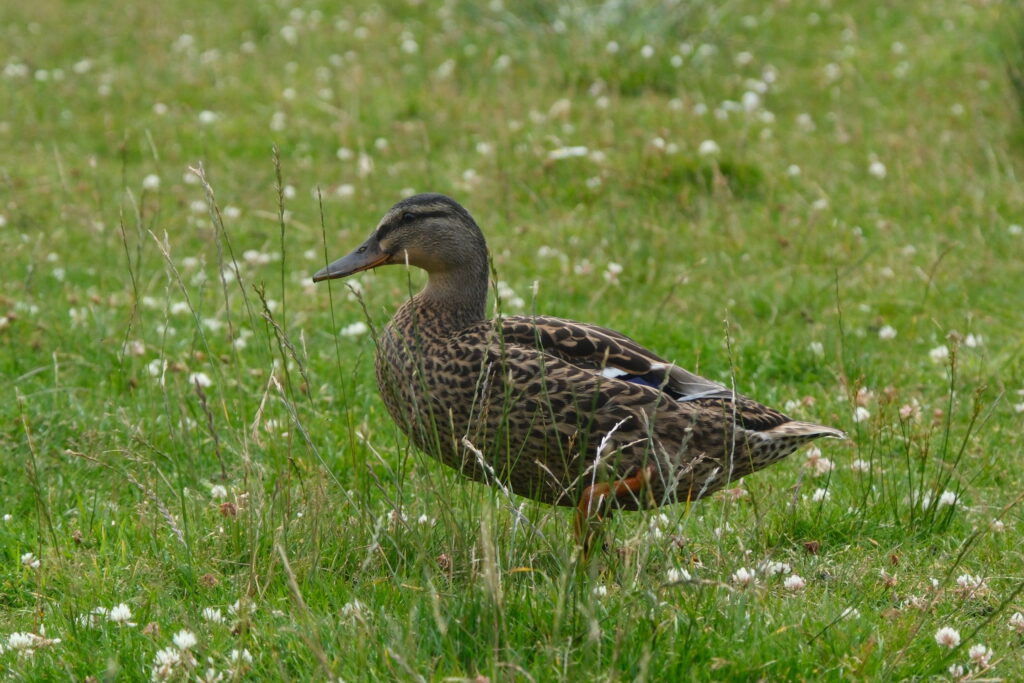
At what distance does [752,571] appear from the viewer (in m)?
3.82

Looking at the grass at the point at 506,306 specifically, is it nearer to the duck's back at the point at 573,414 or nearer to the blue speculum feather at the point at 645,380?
the duck's back at the point at 573,414

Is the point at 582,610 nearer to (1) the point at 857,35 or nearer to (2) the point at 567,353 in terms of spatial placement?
(2) the point at 567,353

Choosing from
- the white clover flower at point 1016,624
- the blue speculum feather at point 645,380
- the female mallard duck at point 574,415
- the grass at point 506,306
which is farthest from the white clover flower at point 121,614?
the white clover flower at point 1016,624

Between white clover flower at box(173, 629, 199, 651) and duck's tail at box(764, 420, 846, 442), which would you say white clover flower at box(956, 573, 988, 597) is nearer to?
duck's tail at box(764, 420, 846, 442)

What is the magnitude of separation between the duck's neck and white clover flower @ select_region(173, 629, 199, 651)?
182 centimetres

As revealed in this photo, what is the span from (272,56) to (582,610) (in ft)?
36.5

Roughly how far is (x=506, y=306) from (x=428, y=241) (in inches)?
90.7

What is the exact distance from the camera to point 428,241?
5.43m

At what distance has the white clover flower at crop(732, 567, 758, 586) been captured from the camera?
3711 millimetres

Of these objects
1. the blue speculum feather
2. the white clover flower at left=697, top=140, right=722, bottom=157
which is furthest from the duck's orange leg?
the white clover flower at left=697, top=140, right=722, bottom=157

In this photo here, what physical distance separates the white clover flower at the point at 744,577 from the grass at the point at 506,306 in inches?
1.2

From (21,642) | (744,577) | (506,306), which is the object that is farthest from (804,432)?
(506,306)

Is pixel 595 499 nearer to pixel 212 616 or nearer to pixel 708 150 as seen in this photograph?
pixel 212 616

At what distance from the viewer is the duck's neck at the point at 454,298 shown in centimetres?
525
